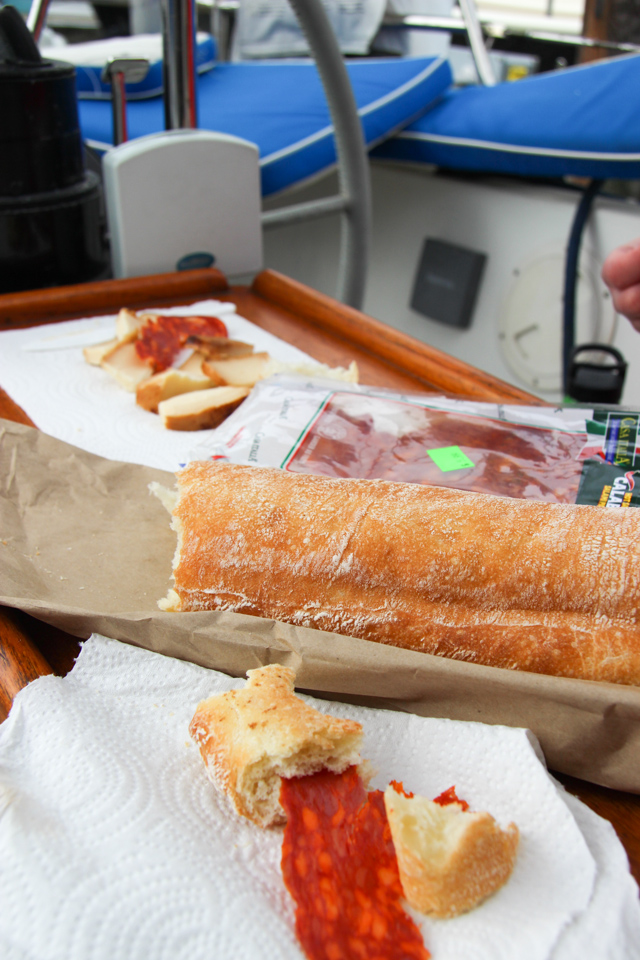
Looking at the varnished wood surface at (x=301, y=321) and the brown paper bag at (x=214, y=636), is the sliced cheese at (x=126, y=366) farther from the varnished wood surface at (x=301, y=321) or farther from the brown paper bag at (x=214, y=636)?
the brown paper bag at (x=214, y=636)

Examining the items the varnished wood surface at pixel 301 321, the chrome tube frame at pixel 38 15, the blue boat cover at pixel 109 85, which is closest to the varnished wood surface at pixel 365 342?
the varnished wood surface at pixel 301 321

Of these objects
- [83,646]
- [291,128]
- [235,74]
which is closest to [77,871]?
[83,646]

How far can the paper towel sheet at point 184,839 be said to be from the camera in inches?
14.4

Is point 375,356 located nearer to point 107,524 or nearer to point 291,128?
point 107,524

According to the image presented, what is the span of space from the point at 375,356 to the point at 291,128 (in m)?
1.12

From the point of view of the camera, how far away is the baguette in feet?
1.68

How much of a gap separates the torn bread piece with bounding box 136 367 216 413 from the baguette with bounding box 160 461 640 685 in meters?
0.38

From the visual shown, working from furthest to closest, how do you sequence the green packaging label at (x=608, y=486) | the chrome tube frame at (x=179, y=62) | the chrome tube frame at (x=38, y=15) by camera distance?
1. the chrome tube frame at (x=38, y=15)
2. the chrome tube frame at (x=179, y=62)
3. the green packaging label at (x=608, y=486)

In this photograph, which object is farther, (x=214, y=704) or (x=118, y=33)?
(x=118, y=33)

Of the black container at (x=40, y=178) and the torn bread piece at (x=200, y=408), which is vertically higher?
the black container at (x=40, y=178)

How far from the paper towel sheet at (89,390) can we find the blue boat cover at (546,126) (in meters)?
1.16

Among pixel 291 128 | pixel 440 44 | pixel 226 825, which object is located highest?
pixel 440 44

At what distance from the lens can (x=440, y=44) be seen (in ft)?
9.39

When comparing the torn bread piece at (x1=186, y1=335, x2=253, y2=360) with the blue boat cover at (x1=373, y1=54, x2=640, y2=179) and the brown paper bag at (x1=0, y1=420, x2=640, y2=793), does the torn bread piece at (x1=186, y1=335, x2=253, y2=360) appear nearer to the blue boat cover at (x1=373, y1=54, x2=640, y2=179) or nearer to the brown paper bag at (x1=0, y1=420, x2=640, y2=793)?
the brown paper bag at (x1=0, y1=420, x2=640, y2=793)
